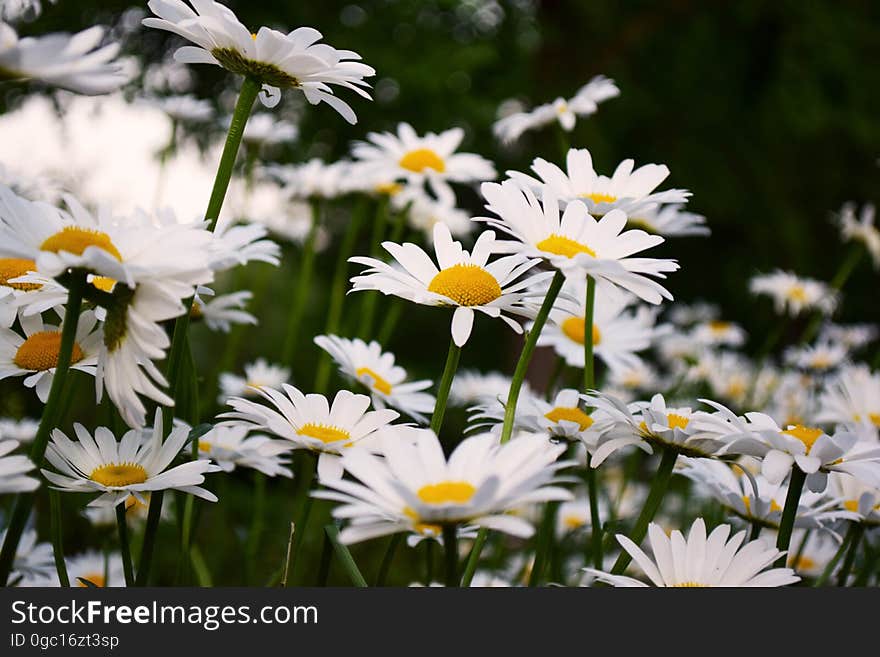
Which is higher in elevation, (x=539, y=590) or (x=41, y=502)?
(x=41, y=502)

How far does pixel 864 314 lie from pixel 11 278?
4885 mm

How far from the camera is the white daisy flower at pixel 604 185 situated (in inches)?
26.9

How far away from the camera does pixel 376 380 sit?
0.83 meters

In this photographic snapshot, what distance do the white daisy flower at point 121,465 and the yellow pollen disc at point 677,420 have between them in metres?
0.33

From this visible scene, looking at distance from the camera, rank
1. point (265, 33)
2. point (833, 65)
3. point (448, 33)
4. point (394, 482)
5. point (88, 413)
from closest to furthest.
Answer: point (394, 482), point (265, 33), point (88, 413), point (448, 33), point (833, 65)

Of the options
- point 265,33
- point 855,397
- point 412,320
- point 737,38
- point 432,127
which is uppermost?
point 737,38

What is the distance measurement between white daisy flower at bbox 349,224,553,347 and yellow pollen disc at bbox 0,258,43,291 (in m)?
0.25

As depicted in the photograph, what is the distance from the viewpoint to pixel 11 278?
2.06 ft

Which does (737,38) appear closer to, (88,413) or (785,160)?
(785,160)

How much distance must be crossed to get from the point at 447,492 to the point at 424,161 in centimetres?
75

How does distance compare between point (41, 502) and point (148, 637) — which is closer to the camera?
point (148, 637)

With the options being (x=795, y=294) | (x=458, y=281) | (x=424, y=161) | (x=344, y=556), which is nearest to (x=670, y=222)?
(x=424, y=161)

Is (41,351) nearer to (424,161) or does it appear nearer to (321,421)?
(321,421)

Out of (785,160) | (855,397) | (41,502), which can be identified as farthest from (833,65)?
(41,502)
